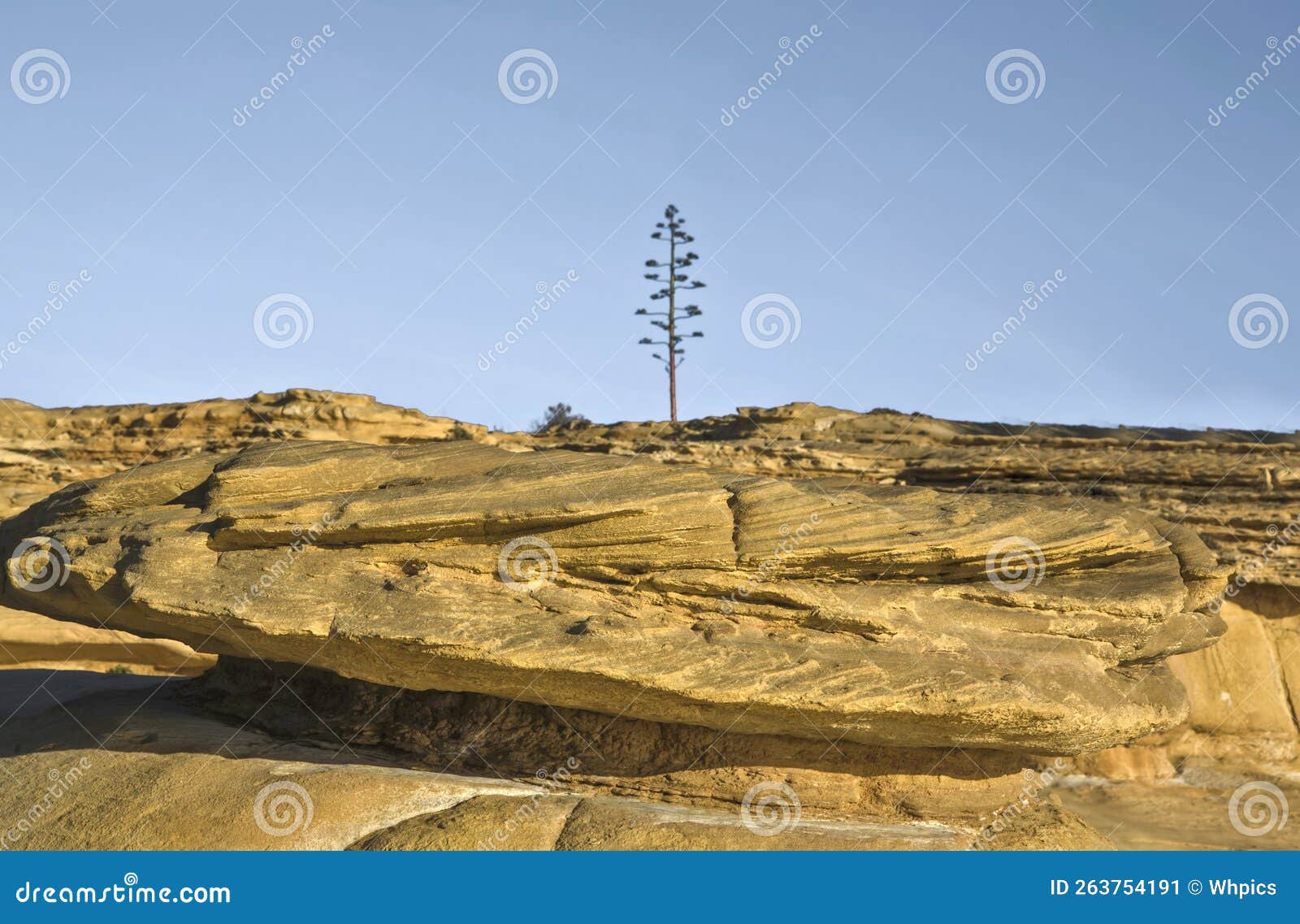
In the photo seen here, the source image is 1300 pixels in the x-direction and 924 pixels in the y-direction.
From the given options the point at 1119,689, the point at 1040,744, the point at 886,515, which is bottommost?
the point at 1040,744

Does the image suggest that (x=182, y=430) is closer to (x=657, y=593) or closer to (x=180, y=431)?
(x=180, y=431)

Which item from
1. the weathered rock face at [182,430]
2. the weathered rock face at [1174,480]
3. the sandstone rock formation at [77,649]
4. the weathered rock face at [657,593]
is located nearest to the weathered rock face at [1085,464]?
the weathered rock face at [1174,480]

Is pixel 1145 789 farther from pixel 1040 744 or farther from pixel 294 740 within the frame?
pixel 294 740

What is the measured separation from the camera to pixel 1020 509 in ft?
32.5

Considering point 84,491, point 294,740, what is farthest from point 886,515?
point 84,491

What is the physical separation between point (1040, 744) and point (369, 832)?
208 inches

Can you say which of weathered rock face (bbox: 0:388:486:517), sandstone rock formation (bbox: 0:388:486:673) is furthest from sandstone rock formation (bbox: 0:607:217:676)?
weathered rock face (bbox: 0:388:486:517)

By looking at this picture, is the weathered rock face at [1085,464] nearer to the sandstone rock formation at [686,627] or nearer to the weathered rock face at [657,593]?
the sandstone rock formation at [686,627]

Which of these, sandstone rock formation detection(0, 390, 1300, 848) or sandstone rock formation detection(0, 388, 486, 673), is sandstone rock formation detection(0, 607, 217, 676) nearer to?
sandstone rock formation detection(0, 388, 486, 673)

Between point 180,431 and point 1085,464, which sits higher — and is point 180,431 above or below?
below

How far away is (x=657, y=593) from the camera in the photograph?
8.93 m

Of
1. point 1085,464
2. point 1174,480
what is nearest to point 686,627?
point 1085,464

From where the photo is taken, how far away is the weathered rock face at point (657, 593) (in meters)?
8.36

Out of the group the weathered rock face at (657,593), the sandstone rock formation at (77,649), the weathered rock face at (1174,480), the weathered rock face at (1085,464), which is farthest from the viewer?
the weathered rock face at (1085,464)
